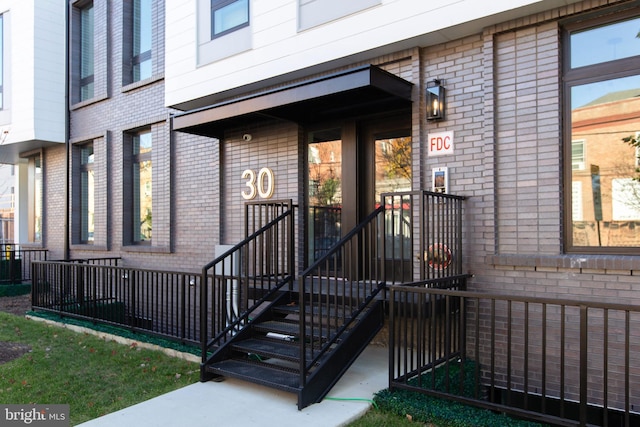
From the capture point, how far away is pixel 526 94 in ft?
15.6

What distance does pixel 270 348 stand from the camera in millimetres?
4680

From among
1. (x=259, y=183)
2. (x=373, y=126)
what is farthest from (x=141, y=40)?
(x=373, y=126)

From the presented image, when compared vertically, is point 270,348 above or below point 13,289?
above

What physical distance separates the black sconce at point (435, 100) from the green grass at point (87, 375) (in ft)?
→ 12.5

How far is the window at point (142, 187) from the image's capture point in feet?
31.5

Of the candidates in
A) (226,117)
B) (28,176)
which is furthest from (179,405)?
(28,176)

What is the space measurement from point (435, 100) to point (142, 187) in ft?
22.2

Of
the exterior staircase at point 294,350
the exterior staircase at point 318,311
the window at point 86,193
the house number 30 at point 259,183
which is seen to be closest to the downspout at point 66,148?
the window at point 86,193

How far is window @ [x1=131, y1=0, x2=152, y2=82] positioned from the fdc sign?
6.79 m

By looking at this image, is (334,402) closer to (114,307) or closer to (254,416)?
(254,416)

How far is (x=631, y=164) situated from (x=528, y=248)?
1.17 metres

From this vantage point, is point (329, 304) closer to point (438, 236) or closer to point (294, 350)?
point (294, 350)

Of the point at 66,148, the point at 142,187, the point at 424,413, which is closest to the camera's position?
the point at 424,413

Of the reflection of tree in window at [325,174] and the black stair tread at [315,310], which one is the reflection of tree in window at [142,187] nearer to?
the reflection of tree in window at [325,174]
